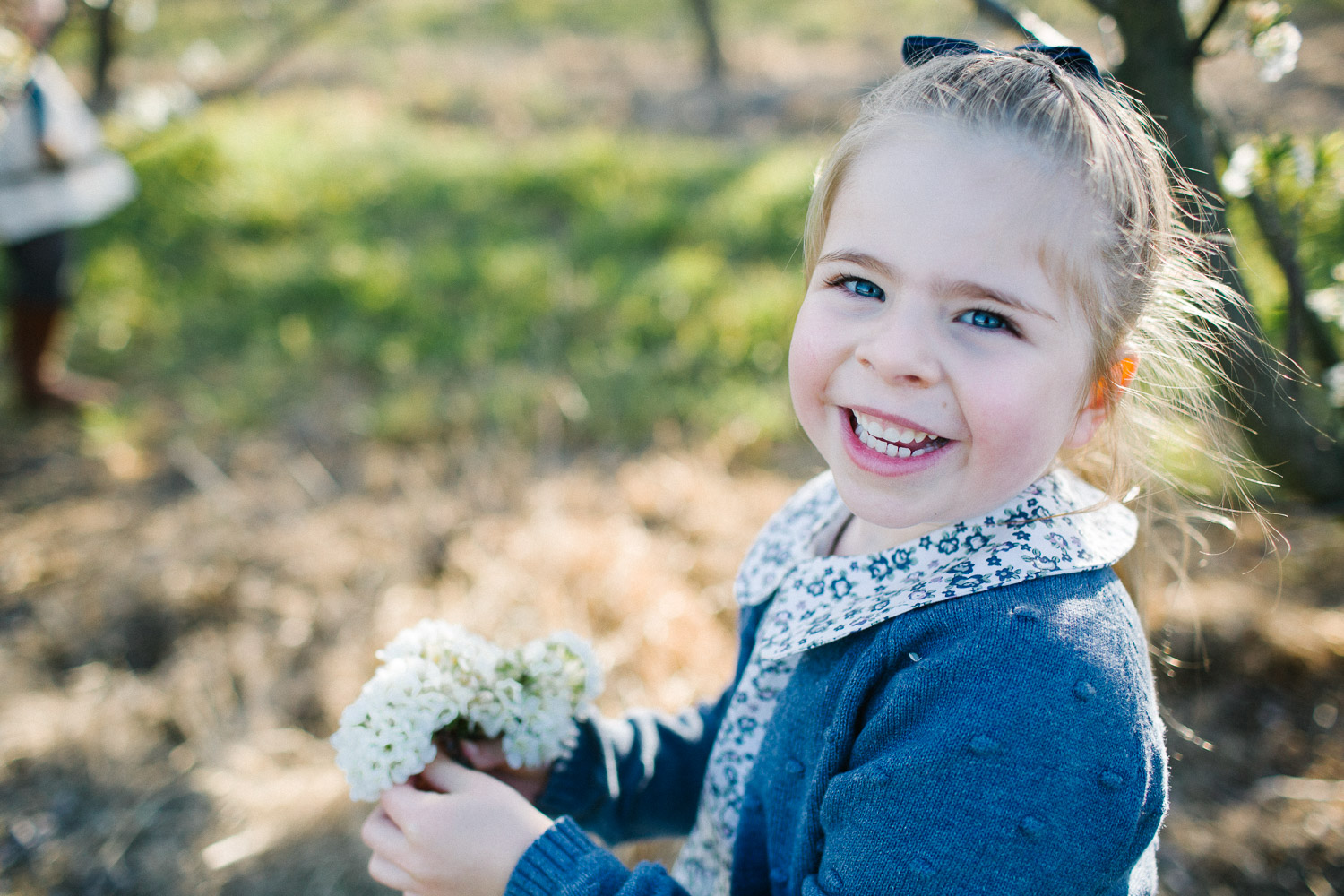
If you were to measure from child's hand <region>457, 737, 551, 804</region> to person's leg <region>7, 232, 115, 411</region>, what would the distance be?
130 inches

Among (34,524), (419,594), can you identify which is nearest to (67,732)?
(419,594)

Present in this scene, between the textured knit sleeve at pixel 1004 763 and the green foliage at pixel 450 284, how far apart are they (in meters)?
2.58

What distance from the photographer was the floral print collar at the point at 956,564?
96cm

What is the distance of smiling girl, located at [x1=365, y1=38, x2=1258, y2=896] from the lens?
33.7 inches

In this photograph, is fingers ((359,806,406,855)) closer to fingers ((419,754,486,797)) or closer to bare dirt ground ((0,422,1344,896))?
fingers ((419,754,486,797))

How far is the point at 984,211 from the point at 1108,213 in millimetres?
155

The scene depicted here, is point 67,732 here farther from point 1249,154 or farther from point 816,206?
point 1249,154

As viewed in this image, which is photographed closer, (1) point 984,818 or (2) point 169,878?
(1) point 984,818

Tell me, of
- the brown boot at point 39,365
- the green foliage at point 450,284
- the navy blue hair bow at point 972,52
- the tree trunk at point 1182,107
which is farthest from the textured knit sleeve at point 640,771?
the brown boot at point 39,365

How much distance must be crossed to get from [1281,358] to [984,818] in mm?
1225

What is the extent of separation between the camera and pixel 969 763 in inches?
33.5

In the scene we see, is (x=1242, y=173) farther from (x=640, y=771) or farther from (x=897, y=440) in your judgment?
(x=640, y=771)

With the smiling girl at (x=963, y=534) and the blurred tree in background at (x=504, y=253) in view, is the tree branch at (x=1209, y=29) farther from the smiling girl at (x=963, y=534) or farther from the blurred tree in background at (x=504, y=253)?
the smiling girl at (x=963, y=534)

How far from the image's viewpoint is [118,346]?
416 cm
